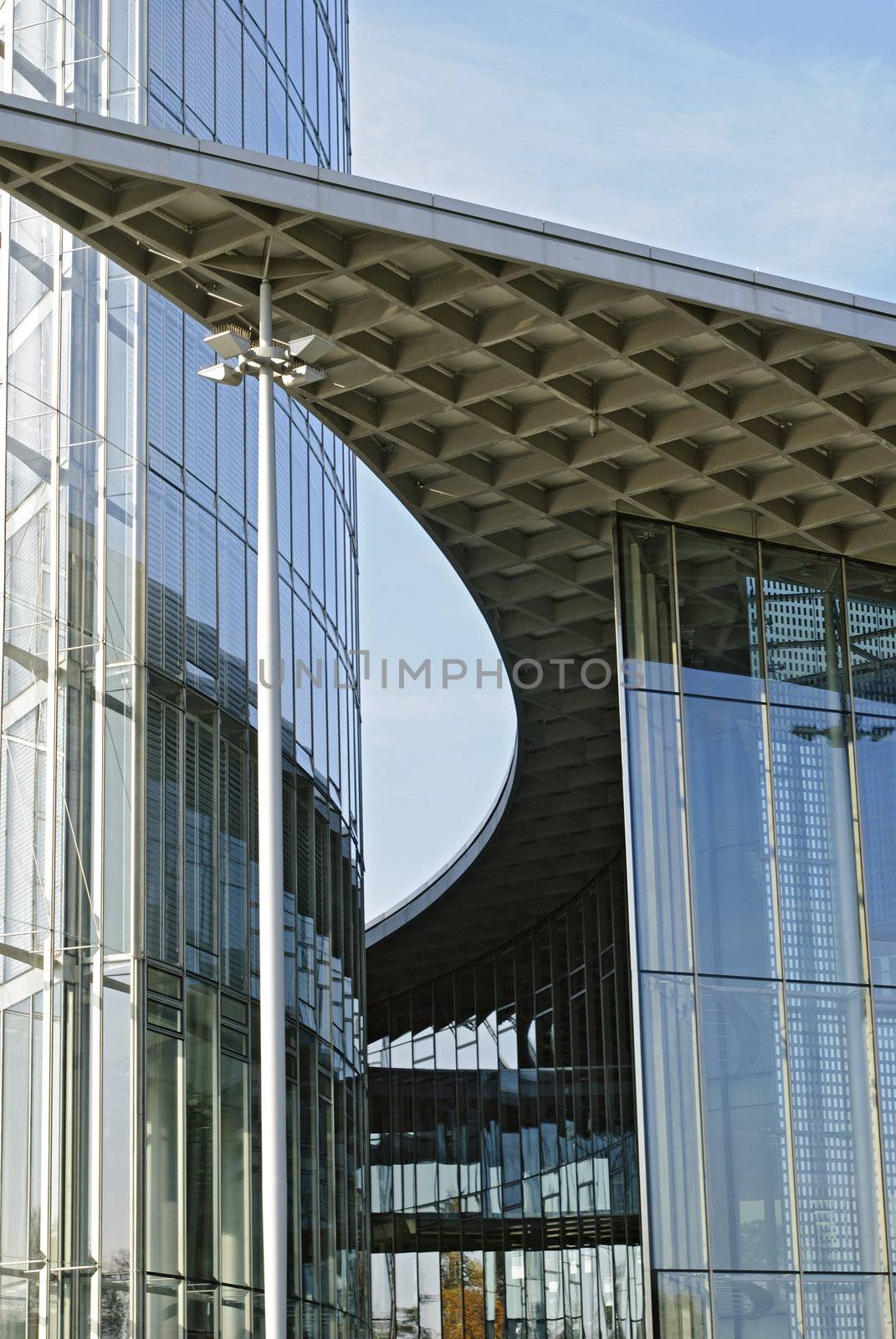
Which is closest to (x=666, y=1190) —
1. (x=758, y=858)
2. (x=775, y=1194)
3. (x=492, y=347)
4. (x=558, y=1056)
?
(x=775, y=1194)

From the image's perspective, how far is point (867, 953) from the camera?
21953 millimetres

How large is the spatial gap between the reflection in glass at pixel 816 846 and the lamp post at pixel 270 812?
912 cm

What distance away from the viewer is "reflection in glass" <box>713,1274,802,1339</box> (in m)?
19.9

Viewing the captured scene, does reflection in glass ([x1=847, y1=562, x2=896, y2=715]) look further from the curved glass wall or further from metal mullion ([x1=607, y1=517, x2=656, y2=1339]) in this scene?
the curved glass wall

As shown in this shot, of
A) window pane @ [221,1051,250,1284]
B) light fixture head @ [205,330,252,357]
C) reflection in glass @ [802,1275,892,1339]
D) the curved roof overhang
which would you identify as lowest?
reflection in glass @ [802,1275,892,1339]

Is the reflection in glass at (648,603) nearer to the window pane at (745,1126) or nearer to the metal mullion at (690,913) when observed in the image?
the metal mullion at (690,913)

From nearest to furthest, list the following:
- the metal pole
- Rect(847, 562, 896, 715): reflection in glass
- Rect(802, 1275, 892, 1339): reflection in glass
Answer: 1. the metal pole
2. Rect(802, 1275, 892, 1339): reflection in glass
3. Rect(847, 562, 896, 715): reflection in glass

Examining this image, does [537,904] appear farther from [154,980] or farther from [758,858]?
[154,980]

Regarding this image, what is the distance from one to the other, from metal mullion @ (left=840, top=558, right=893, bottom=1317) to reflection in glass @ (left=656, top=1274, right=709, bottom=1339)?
243cm

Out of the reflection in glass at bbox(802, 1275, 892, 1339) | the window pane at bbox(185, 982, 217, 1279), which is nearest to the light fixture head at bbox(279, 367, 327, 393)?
the window pane at bbox(185, 982, 217, 1279)

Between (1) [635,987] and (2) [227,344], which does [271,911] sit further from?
(1) [635,987]

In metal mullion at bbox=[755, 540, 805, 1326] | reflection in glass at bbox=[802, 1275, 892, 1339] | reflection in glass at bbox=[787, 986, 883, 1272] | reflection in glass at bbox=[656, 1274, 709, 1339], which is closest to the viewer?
reflection in glass at bbox=[656, 1274, 709, 1339]

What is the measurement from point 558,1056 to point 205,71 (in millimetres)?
28022

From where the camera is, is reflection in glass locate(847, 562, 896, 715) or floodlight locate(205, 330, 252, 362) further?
reflection in glass locate(847, 562, 896, 715)
